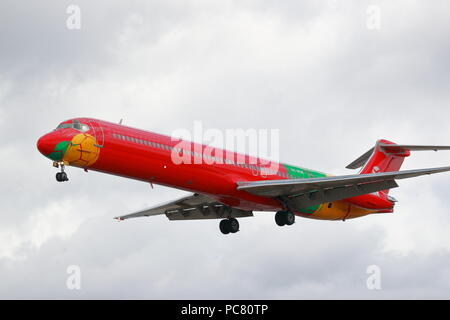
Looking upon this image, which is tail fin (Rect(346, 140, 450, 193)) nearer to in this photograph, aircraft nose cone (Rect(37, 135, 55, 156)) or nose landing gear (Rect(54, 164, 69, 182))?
nose landing gear (Rect(54, 164, 69, 182))

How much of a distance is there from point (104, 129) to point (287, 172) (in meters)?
13.1

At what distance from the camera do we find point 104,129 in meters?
39.7

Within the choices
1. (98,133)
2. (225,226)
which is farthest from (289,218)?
(98,133)

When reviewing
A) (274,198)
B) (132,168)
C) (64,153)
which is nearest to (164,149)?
(132,168)

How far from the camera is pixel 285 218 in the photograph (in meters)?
46.4

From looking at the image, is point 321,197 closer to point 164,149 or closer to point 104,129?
point 164,149

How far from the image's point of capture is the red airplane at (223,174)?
129 feet

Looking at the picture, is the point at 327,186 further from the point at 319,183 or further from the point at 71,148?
the point at 71,148

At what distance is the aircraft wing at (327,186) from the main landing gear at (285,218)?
0.79 meters

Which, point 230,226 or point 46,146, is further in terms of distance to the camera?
point 230,226

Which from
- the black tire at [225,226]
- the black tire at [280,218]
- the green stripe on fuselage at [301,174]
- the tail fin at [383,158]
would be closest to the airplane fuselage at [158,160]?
the green stripe on fuselage at [301,174]

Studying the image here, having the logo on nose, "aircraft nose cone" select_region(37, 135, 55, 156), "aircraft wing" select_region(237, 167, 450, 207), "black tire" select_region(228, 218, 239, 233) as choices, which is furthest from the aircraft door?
"black tire" select_region(228, 218, 239, 233)

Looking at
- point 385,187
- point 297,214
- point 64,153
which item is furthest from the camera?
point 297,214

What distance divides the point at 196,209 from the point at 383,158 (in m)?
12.9
